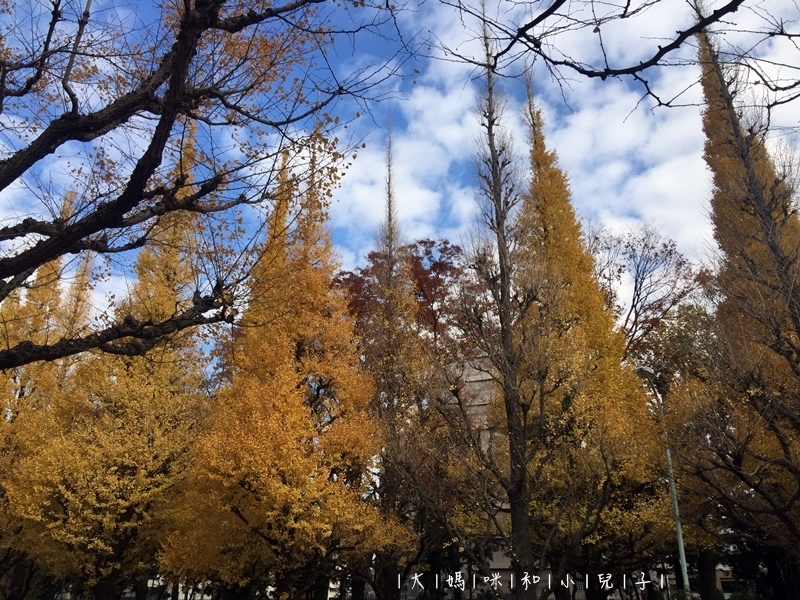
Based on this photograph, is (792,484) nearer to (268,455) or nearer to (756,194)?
(756,194)

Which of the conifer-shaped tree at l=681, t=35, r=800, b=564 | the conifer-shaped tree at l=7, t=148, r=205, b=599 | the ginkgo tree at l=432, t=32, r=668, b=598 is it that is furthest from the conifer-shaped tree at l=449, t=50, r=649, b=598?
the conifer-shaped tree at l=7, t=148, r=205, b=599

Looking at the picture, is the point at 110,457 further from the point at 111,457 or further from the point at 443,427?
the point at 443,427

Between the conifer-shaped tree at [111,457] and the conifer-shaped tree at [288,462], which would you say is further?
the conifer-shaped tree at [111,457]

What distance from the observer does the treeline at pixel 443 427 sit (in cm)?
950

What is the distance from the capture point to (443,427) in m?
13.3

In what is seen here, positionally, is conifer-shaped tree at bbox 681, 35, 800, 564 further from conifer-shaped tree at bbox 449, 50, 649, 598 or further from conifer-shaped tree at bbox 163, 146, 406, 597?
conifer-shaped tree at bbox 163, 146, 406, 597

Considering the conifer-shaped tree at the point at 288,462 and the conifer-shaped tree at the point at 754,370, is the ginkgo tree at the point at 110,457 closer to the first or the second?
the conifer-shaped tree at the point at 288,462

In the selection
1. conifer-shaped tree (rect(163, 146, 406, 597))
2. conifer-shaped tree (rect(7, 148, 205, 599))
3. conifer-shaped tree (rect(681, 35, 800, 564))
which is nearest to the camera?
conifer-shaped tree (rect(681, 35, 800, 564))

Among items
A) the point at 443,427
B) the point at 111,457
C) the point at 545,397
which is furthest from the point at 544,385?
the point at 111,457

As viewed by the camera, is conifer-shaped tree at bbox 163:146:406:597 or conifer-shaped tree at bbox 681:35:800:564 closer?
conifer-shaped tree at bbox 681:35:800:564

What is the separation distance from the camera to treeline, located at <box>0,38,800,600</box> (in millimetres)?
9500

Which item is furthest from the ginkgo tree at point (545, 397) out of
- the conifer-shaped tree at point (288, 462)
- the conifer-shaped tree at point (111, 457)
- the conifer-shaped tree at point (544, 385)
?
the conifer-shaped tree at point (111, 457)

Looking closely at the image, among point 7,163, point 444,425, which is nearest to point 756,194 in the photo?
point 444,425

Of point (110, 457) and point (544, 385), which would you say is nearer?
point (544, 385)
